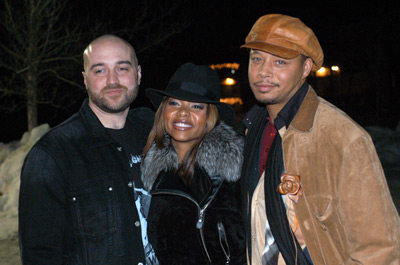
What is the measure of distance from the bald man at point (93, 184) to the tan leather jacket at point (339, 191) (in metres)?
1.29

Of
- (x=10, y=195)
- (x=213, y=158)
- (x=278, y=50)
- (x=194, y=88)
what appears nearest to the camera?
(x=278, y=50)

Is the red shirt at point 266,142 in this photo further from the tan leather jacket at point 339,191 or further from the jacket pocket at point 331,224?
the jacket pocket at point 331,224

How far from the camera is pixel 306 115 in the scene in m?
2.55

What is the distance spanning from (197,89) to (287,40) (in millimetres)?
906

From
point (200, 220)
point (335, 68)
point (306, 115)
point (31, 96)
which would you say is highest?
point (335, 68)

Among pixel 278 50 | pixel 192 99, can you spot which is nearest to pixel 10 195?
pixel 192 99

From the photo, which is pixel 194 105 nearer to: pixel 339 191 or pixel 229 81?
pixel 339 191

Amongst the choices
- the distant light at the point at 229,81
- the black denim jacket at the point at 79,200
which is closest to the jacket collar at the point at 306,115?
the black denim jacket at the point at 79,200

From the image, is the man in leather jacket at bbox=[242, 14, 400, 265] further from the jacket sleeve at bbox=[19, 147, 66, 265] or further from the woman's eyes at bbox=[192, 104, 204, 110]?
the jacket sleeve at bbox=[19, 147, 66, 265]

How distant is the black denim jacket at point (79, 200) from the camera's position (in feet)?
8.61

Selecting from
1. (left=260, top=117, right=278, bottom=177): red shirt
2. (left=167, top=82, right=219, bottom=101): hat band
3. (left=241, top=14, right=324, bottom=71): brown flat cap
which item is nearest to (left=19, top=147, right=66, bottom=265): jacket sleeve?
(left=167, top=82, right=219, bottom=101): hat band

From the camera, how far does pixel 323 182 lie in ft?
7.77

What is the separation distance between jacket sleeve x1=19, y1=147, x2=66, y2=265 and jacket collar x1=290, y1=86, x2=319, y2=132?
170 centimetres

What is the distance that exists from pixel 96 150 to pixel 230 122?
49.6 inches
